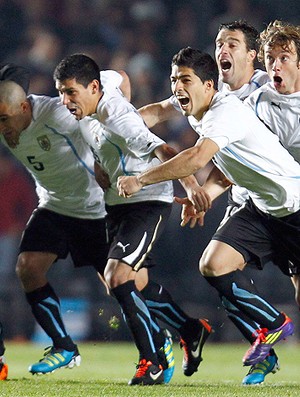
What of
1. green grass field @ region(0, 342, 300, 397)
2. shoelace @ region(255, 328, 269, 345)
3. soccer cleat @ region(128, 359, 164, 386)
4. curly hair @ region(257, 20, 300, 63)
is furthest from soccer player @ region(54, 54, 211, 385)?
curly hair @ region(257, 20, 300, 63)

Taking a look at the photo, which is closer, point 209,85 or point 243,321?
point 209,85

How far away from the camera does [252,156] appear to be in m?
6.07

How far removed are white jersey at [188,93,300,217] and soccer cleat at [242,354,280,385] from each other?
0.91 meters

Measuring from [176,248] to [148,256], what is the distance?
463 centimetres

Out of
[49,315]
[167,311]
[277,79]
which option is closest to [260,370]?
[167,311]

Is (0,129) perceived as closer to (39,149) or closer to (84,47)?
(39,149)

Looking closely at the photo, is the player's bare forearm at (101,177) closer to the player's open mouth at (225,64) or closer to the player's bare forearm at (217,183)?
the player's bare forearm at (217,183)

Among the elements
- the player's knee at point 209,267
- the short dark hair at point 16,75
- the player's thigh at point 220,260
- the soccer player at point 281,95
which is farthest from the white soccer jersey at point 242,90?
the short dark hair at point 16,75

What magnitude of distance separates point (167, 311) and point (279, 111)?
1538mm

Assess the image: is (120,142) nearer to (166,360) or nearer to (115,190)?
(115,190)

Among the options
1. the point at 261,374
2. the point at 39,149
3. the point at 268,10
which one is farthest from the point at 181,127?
the point at 261,374

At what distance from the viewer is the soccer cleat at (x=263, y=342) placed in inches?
247

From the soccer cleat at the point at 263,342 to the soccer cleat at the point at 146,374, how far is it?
51 cm

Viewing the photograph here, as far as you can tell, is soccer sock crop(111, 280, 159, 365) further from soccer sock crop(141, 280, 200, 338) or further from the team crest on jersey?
the team crest on jersey
